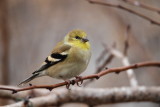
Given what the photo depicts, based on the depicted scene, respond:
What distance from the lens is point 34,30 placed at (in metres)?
4.76

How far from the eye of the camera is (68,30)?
477 centimetres

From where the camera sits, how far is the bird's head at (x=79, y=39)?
2.61 metres

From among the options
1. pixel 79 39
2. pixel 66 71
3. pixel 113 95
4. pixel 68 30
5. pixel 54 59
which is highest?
pixel 68 30

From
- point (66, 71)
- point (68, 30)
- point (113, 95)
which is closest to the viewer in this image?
point (66, 71)

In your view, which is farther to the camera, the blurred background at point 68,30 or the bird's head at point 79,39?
the blurred background at point 68,30

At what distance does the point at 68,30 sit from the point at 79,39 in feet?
7.00

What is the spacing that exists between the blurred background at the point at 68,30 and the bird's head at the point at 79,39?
140 centimetres

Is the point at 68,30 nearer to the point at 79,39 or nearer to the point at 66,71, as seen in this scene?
the point at 79,39

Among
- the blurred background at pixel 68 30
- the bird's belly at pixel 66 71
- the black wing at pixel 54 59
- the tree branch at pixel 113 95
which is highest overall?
the blurred background at pixel 68 30

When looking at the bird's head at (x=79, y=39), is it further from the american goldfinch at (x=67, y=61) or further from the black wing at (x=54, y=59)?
the black wing at (x=54, y=59)

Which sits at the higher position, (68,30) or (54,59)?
(68,30)

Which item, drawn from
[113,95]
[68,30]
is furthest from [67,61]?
[68,30]

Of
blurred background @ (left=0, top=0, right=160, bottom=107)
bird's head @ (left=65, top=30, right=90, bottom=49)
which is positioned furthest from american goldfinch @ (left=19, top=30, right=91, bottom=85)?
blurred background @ (left=0, top=0, right=160, bottom=107)

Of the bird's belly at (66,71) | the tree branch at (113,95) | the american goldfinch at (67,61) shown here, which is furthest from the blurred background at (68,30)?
the bird's belly at (66,71)
